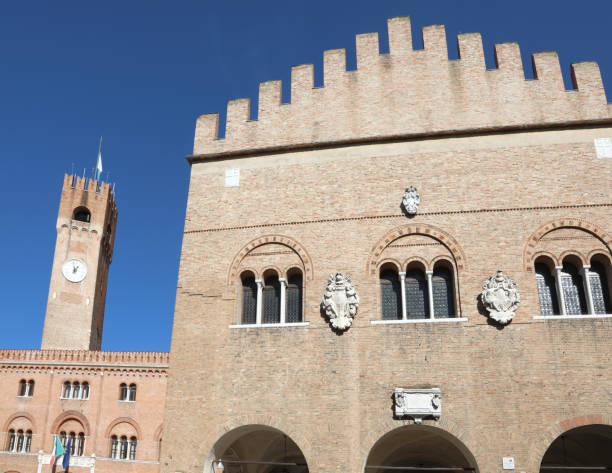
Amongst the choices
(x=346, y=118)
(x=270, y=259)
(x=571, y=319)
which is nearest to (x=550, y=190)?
(x=571, y=319)

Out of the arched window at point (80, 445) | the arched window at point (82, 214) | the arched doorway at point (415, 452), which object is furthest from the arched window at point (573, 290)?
the arched window at point (82, 214)

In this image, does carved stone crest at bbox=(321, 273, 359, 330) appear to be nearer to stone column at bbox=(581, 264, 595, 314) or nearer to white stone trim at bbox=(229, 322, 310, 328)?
white stone trim at bbox=(229, 322, 310, 328)

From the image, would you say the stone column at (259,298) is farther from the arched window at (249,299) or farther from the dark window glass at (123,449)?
the dark window glass at (123,449)

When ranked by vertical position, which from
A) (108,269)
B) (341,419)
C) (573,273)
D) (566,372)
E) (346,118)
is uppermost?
(108,269)

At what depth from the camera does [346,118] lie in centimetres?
1333

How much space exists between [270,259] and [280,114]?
3.72 m

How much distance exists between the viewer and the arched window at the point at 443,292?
11477 mm

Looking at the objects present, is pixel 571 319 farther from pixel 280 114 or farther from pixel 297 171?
pixel 280 114

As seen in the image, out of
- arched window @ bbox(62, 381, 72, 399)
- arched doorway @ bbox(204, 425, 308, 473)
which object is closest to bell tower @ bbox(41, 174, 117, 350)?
arched window @ bbox(62, 381, 72, 399)

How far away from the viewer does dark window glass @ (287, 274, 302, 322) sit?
1206cm

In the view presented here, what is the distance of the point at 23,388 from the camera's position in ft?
106

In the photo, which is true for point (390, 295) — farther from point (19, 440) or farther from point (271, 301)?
point (19, 440)

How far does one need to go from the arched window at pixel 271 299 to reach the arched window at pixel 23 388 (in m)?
26.0

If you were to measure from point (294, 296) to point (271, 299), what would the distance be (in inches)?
20.7
